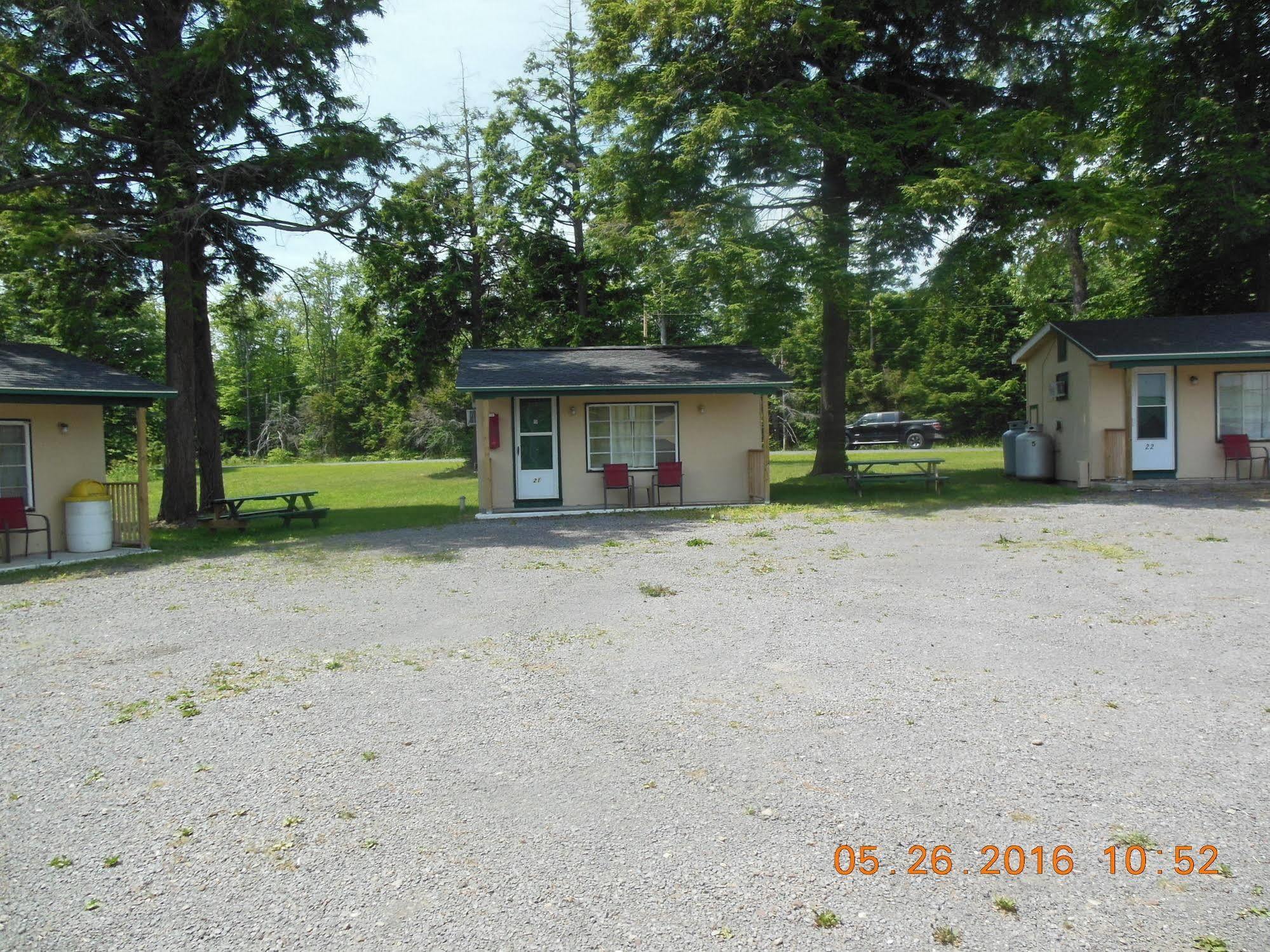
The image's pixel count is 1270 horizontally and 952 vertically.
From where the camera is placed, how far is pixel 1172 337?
1644 centimetres

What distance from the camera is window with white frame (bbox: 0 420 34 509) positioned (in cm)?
1165

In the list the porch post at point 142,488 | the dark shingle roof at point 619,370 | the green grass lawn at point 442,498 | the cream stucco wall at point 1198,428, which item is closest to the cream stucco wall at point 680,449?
the dark shingle roof at point 619,370

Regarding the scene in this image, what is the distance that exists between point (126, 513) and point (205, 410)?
159 inches

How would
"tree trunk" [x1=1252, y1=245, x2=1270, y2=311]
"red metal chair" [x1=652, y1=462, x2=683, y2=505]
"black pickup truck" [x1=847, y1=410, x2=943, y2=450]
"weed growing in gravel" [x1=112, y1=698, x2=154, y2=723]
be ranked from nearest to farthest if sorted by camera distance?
"weed growing in gravel" [x1=112, y1=698, x2=154, y2=723] < "red metal chair" [x1=652, y1=462, x2=683, y2=505] < "tree trunk" [x1=1252, y1=245, x2=1270, y2=311] < "black pickup truck" [x1=847, y1=410, x2=943, y2=450]

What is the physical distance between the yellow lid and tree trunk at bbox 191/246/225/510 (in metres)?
4.09

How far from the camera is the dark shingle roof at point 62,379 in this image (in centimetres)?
1099

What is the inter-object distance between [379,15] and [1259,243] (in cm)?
2224

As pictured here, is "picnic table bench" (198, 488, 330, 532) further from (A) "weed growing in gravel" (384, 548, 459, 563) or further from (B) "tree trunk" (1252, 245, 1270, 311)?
(B) "tree trunk" (1252, 245, 1270, 311)

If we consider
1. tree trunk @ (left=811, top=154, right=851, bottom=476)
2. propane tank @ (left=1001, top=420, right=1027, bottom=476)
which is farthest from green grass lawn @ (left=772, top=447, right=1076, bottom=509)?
tree trunk @ (left=811, top=154, right=851, bottom=476)

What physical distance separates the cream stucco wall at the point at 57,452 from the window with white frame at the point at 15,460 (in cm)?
6

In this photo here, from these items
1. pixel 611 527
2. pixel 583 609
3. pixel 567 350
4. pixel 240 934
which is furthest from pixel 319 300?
pixel 240 934

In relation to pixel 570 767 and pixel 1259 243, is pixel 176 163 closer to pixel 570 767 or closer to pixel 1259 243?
pixel 570 767

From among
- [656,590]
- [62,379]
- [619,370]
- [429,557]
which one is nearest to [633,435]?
[619,370]

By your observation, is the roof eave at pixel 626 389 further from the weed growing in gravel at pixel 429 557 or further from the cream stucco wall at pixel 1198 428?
the cream stucco wall at pixel 1198 428
